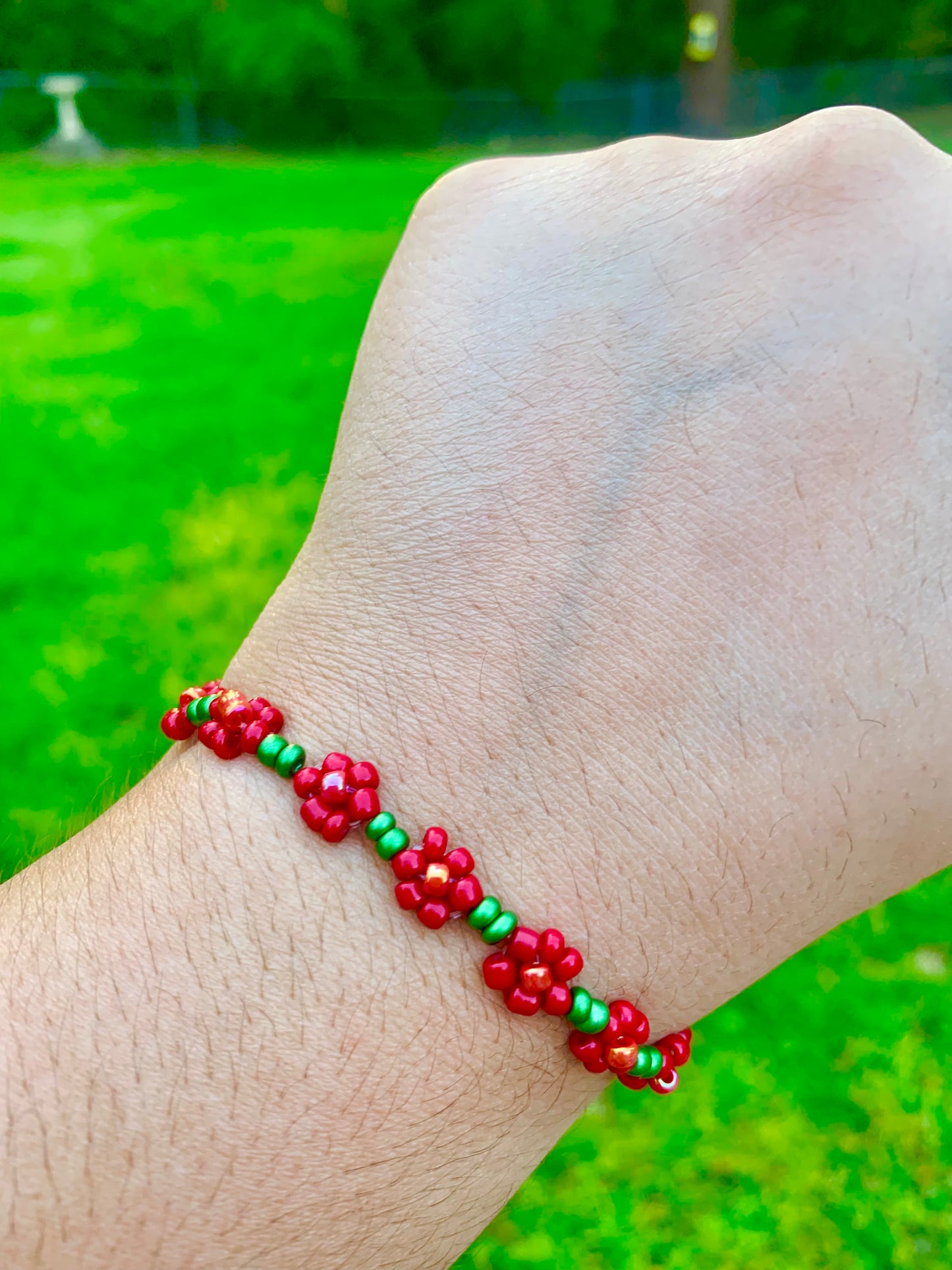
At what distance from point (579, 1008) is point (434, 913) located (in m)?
0.18

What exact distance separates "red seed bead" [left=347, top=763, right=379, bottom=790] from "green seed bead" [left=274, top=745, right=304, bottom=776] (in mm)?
59

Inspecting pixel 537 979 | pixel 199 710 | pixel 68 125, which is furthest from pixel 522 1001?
pixel 68 125

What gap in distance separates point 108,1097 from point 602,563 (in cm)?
73

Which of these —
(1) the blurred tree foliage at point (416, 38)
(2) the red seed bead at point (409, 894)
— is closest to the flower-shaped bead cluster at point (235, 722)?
(2) the red seed bead at point (409, 894)

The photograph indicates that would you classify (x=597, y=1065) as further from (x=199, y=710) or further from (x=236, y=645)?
(x=236, y=645)

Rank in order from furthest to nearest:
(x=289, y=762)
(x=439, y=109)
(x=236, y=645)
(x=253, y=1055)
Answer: (x=439, y=109) → (x=236, y=645) → (x=289, y=762) → (x=253, y=1055)

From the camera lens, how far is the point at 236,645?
10.0 ft

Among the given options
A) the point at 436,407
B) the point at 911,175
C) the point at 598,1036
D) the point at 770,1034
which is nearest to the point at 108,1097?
the point at 598,1036

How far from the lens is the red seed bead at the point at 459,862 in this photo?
0.95m

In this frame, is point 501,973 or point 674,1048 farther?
point 674,1048

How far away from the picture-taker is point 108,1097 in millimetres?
854

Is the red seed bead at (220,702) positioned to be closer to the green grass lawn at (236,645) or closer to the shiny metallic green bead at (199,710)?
the shiny metallic green bead at (199,710)

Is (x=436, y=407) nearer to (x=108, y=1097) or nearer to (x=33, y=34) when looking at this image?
(x=108, y=1097)

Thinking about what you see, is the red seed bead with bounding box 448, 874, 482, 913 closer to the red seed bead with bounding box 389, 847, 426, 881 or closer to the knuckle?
the red seed bead with bounding box 389, 847, 426, 881
